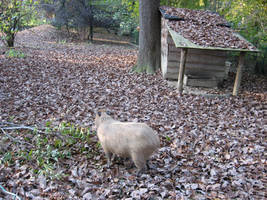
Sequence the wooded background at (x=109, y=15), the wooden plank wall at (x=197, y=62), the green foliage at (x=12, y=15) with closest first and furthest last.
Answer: the wooden plank wall at (x=197, y=62) < the wooded background at (x=109, y=15) < the green foliage at (x=12, y=15)

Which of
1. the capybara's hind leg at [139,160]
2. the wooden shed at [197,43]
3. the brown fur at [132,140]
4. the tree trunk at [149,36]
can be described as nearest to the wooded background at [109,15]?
the wooden shed at [197,43]

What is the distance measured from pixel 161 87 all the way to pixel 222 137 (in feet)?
12.8

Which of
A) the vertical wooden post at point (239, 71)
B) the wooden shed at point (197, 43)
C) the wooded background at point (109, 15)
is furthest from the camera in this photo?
the wooded background at point (109, 15)

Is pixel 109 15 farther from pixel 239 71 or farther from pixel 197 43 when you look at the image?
pixel 239 71

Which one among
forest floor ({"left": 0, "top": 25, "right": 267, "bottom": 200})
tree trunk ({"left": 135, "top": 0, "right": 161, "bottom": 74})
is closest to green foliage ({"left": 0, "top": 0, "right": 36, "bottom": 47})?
forest floor ({"left": 0, "top": 25, "right": 267, "bottom": 200})

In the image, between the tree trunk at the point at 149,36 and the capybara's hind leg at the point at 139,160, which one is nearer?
the capybara's hind leg at the point at 139,160

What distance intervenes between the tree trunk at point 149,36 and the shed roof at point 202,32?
0.53 metres

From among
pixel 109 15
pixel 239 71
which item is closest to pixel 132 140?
pixel 239 71

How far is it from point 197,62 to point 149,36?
2.54 meters

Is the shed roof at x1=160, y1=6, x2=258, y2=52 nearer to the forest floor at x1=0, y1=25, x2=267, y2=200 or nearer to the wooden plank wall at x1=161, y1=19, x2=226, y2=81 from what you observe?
the wooden plank wall at x1=161, y1=19, x2=226, y2=81

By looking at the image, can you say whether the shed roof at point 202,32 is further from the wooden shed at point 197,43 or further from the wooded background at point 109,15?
the wooded background at point 109,15

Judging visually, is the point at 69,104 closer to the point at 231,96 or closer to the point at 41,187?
the point at 41,187

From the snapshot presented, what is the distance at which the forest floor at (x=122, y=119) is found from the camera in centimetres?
373

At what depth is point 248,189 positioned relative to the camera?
3.82 meters
